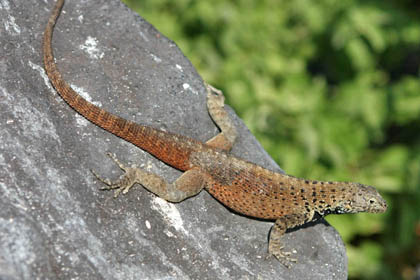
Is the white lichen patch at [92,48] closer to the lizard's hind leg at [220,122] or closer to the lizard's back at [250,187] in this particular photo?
the lizard's hind leg at [220,122]

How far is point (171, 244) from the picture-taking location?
468 cm

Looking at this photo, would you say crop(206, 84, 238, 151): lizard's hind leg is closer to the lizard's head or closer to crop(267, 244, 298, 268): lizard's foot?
crop(267, 244, 298, 268): lizard's foot

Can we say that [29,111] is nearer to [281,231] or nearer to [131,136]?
[131,136]

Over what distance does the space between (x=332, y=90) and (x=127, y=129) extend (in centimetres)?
465

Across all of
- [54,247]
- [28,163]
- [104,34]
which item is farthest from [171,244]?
[104,34]

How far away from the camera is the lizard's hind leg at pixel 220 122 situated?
5.61 metres

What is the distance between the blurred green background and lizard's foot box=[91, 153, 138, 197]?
2574mm

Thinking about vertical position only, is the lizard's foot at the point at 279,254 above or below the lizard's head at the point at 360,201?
below

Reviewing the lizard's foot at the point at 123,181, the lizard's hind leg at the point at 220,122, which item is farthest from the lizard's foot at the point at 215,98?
the lizard's foot at the point at 123,181

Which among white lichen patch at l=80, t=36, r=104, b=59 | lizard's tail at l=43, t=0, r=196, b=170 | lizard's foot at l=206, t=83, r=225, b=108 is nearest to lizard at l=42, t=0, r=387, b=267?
lizard's tail at l=43, t=0, r=196, b=170

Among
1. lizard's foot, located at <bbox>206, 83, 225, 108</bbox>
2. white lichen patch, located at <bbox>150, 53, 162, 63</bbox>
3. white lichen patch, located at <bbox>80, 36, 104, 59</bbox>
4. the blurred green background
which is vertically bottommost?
the blurred green background

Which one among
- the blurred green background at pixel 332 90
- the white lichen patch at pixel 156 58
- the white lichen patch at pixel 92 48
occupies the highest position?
the white lichen patch at pixel 156 58

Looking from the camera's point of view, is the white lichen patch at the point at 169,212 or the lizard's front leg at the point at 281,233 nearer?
the white lichen patch at the point at 169,212

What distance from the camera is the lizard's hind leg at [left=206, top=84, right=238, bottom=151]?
5605mm
